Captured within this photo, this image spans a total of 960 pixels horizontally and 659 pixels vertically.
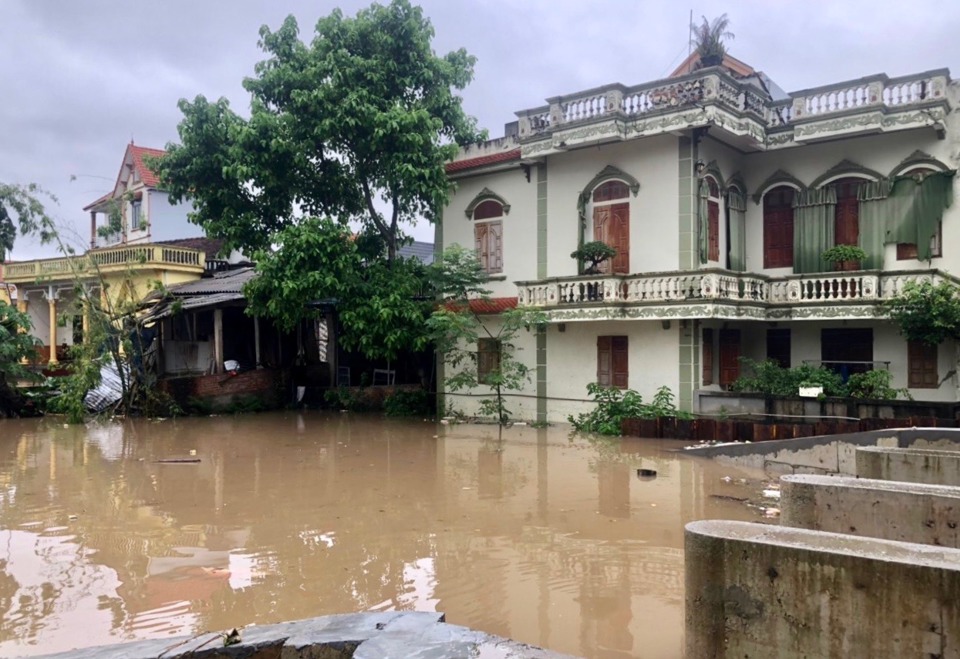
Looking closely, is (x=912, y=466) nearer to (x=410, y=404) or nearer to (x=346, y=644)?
(x=346, y=644)

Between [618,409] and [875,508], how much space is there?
9888mm

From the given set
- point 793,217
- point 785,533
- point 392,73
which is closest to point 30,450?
point 392,73

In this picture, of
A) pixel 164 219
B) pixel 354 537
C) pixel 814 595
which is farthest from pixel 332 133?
pixel 164 219

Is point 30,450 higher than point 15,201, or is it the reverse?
point 15,201

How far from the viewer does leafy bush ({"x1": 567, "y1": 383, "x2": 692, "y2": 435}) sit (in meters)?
14.5

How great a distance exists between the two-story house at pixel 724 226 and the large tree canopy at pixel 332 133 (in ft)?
7.67

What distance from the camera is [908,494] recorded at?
16.2ft

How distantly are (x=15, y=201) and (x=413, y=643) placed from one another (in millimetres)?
24022

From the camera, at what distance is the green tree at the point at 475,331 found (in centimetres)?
1592

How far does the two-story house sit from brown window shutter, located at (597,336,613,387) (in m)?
0.04

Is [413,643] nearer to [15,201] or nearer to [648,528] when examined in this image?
[648,528]

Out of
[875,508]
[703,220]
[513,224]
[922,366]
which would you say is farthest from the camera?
[513,224]

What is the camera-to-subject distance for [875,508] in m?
5.03

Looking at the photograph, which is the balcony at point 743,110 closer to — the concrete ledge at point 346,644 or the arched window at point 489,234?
the arched window at point 489,234
